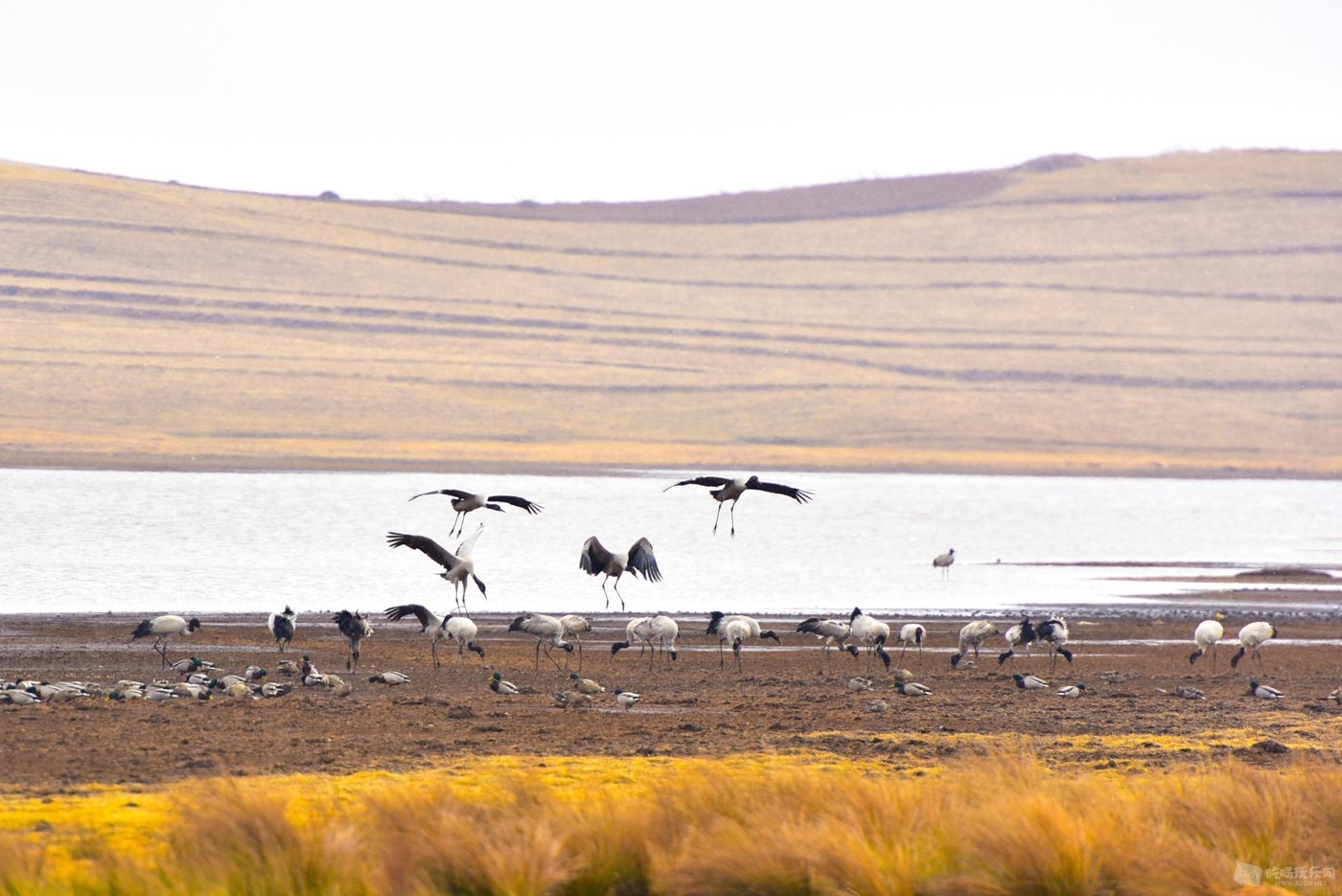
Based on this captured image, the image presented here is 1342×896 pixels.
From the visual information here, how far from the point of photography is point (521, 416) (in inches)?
3829

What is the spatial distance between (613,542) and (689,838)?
33407mm

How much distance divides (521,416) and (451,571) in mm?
73630

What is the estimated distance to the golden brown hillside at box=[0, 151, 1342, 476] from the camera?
9331cm

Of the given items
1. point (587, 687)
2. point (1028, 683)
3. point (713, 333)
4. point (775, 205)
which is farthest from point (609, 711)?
point (775, 205)

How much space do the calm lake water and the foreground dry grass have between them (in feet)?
57.0

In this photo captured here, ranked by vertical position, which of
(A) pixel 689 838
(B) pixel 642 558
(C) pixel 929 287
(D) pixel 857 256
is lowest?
(A) pixel 689 838

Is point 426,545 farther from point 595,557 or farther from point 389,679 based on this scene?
point 389,679

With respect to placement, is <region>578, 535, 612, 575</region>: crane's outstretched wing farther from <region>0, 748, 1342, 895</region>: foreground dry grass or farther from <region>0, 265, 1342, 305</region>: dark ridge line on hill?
<region>0, 265, 1342, 305</region>: dark ridge line on hill

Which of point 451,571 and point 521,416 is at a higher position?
point 521,416

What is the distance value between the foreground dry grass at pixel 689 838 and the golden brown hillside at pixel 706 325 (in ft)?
224

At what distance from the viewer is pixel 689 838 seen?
10188mm

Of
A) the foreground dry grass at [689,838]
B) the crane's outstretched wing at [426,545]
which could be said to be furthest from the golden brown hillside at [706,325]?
the foreground dry grass at [689,838]

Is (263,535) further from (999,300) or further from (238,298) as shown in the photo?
(999,300)

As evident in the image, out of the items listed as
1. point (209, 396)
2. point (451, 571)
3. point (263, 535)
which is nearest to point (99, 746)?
point (451, 571)
